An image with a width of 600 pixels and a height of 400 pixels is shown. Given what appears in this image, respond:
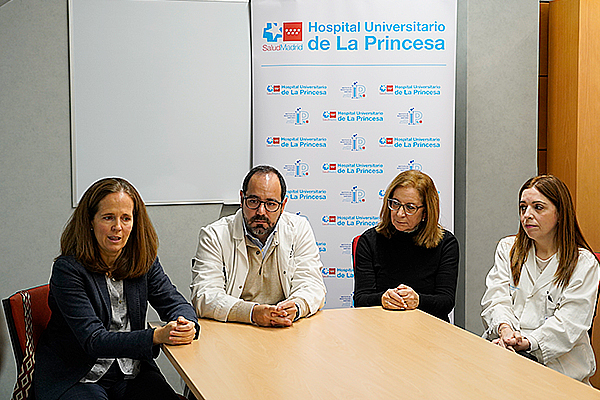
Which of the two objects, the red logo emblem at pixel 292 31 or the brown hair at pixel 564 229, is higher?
the red logo emblem at pixel 292 31

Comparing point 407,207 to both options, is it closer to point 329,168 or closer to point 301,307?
point 301,307

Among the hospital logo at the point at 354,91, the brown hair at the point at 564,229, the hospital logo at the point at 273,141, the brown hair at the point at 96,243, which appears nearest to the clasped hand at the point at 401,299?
the brown hair at the point at 564,229

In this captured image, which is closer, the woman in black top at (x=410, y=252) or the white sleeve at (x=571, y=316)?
the white sleeve at (x=571, y=316)

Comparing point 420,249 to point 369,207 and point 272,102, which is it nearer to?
point 369,207

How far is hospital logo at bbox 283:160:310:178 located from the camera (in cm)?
→ 412

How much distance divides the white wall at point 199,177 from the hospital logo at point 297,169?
1.55ft

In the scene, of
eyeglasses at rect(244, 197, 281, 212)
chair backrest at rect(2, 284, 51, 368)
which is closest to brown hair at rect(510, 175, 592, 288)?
eyeglasses at rect(244, 197, 281, 212)

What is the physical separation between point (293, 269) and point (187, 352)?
831 mm

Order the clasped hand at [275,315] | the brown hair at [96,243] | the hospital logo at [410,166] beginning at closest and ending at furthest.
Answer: the brown hair at [96,243], the clasped hand at [275,315], the hospital logo at [410,166]

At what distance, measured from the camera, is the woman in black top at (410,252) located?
121 inches

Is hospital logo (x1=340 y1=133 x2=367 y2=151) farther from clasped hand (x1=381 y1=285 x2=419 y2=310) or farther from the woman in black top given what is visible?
clasped hand (x1=381 y1=285 x2=419 y2=310)

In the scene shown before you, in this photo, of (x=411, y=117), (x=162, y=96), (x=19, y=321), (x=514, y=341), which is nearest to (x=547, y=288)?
(x=514, y=341)

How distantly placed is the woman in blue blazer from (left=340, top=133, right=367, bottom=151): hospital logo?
75.4 inches

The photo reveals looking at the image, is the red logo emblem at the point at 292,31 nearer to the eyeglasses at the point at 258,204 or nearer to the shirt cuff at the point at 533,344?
the eyeglasses at the point at 258,204
